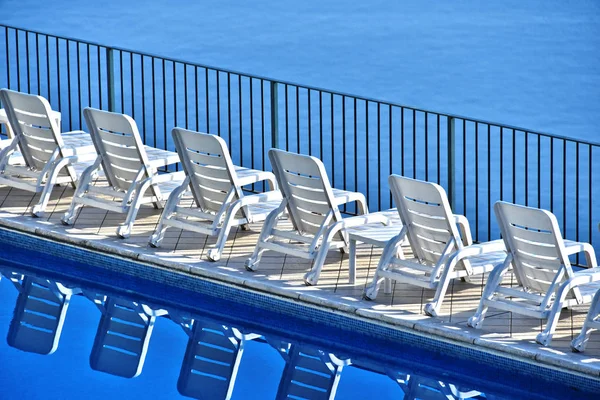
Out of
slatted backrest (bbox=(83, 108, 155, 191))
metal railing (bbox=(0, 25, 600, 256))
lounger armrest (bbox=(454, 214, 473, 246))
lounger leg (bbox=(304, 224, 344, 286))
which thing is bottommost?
metal railing (bbox=(0, 25, 600, 256))

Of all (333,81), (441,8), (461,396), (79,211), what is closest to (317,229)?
(461,396)

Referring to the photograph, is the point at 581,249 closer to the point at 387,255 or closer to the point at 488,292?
the point at 488,292

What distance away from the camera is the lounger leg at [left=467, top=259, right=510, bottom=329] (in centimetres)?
738

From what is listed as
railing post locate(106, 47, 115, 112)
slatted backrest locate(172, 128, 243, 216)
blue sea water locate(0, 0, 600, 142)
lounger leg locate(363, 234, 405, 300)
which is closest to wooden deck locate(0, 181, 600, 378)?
lounger leg locate(363, 234, 405, 300)

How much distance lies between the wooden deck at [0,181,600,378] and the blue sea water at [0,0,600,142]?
6.67 m

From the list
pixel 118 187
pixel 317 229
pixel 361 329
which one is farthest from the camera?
pixel 118 187

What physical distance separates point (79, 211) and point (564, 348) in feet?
13.8

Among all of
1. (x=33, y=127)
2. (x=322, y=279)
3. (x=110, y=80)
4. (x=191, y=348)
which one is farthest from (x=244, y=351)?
(x=110, y=80)

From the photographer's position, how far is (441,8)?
22156 millimetres

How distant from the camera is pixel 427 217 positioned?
7672mm

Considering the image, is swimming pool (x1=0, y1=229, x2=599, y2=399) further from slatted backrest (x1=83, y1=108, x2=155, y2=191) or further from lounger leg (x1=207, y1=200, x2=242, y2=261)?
slatted backrest (x1=83, y1=108, x2=155, y2=191)

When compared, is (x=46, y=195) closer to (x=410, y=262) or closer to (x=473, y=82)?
(x=410, y=262)

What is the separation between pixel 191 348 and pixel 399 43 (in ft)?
40.8

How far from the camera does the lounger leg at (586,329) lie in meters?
6.89
